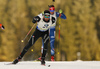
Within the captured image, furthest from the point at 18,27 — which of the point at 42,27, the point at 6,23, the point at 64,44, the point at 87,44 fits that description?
the point at 42,27

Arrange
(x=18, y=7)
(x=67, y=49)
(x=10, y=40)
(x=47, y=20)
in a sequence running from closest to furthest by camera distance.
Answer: (x=47, y=20) → (x=67, y=49) → (x=10, y=40) → (x=18, y=7)

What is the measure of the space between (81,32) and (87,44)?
69.3 inches

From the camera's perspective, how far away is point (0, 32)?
35.5 meters

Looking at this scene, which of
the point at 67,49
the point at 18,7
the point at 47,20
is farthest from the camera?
the point at 18,7

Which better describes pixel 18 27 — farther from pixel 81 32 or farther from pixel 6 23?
pixel 81 32

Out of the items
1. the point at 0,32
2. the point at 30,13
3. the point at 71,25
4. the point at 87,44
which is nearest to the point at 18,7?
the point at 30,13

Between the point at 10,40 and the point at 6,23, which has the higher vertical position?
the point at 6,23

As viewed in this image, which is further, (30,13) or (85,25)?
(30,13)

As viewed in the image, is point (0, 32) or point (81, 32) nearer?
point (81, 32)

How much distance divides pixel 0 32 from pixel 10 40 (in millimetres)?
2163

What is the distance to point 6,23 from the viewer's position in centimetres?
3572

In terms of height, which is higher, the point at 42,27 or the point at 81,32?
the point at 42,27

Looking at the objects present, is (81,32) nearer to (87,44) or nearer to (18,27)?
(87,44)

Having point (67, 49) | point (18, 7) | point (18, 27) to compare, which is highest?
point (18, 7)
